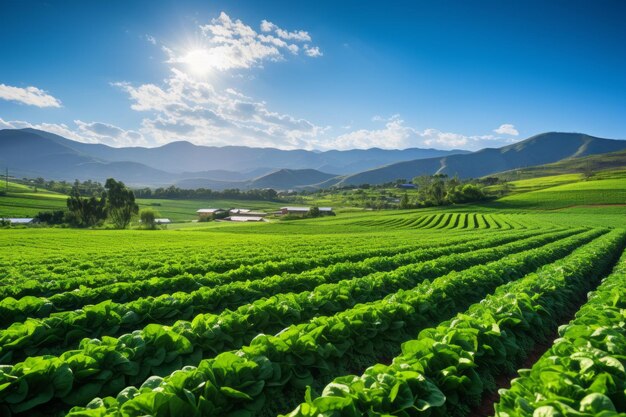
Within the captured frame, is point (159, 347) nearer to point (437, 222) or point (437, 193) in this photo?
point (437, 222)

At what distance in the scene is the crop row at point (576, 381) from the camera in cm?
374

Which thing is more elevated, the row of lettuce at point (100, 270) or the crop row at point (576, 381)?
the crop row at point (576, 381)

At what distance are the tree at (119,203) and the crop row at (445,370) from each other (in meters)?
95.4

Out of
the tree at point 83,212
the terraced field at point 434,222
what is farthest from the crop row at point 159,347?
the tree at point 83,212

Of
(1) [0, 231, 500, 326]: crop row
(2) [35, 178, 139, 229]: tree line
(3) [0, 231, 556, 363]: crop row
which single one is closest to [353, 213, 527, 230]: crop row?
(1) [0, 231, 500, 326]: crop row

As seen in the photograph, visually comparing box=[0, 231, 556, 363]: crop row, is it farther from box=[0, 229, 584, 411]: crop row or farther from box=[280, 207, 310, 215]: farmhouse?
box=[280, 207, 310, 215]: farmhouse

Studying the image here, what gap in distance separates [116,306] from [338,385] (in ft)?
25.3

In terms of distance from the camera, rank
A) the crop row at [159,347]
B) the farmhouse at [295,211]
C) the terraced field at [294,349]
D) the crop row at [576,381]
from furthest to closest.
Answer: the farmhouse at [295,211] → the crop row at [159,347] → the terraced field at [294,349] → the crop row at [576,381]

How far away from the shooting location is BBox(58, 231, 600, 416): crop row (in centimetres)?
437

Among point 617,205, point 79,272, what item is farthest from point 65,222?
point 617,205

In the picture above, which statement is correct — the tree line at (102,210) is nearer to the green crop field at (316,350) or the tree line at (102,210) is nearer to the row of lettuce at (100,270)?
the row of lettuce at (100,270)

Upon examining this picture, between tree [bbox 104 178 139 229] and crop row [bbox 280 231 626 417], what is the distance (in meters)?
95.4

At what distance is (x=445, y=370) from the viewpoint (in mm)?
5242

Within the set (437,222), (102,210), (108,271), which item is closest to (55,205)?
(102,210)
